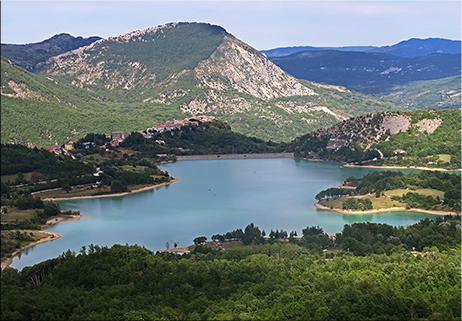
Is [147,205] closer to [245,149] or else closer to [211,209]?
[211,209]

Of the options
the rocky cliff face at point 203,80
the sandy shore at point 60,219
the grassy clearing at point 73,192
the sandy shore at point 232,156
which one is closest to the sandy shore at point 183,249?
the sandy shore at point 60,219

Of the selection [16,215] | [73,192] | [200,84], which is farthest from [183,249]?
[200,84]

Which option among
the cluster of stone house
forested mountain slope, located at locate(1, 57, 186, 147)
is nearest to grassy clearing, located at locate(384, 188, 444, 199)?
the cluster of stone house

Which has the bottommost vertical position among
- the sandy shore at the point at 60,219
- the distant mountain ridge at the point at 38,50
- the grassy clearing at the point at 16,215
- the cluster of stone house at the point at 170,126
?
the sandy shore at the point at 60,219

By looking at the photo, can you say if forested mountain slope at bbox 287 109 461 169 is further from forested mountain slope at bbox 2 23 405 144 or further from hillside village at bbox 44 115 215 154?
forested mountain slope at bbox 2 23 405 144

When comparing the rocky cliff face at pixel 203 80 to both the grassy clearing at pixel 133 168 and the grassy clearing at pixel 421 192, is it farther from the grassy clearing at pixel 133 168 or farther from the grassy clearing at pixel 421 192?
the grassy clearing at pixel 421 192

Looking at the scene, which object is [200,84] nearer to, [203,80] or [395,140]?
[203,80]
